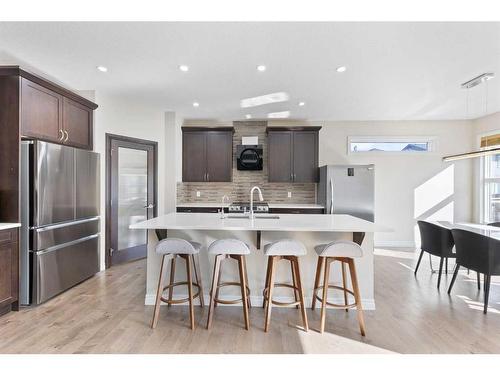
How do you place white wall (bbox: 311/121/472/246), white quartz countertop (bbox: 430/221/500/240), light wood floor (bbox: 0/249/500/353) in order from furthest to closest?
white wall (bbox: 311/121/472/246)
white quartz countertop (bbox: 430/221/500/240)
light wood floor (bbox: 0/249/500/353)

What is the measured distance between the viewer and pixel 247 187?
5254 mm

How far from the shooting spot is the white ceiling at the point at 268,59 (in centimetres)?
224

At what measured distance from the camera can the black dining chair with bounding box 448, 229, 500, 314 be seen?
255 cm

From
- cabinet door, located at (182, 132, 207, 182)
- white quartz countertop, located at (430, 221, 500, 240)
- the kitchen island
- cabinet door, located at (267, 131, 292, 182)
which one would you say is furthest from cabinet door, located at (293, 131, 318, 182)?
the kitchen island

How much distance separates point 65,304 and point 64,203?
1.06m

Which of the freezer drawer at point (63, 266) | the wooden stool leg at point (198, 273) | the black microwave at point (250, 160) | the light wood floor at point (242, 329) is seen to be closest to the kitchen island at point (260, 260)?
the wooden stool leg at point (198, 273)

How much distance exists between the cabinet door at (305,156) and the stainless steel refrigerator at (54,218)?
3.27m

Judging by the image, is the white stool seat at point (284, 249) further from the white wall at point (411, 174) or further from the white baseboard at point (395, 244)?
the white baseboard at point (395, 244)

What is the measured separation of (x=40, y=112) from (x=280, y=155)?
11.6 feet

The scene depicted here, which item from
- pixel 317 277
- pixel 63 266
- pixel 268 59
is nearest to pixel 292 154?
pixel 268 59

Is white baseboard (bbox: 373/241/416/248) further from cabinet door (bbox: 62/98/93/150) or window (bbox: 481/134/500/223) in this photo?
cabinet door (bbox: 62/98/93/150)

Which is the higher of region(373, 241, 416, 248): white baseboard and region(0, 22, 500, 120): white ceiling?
region(0, 22, 500, 120): white ceiling

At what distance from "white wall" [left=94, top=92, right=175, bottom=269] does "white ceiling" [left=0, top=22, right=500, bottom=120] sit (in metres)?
0.26
